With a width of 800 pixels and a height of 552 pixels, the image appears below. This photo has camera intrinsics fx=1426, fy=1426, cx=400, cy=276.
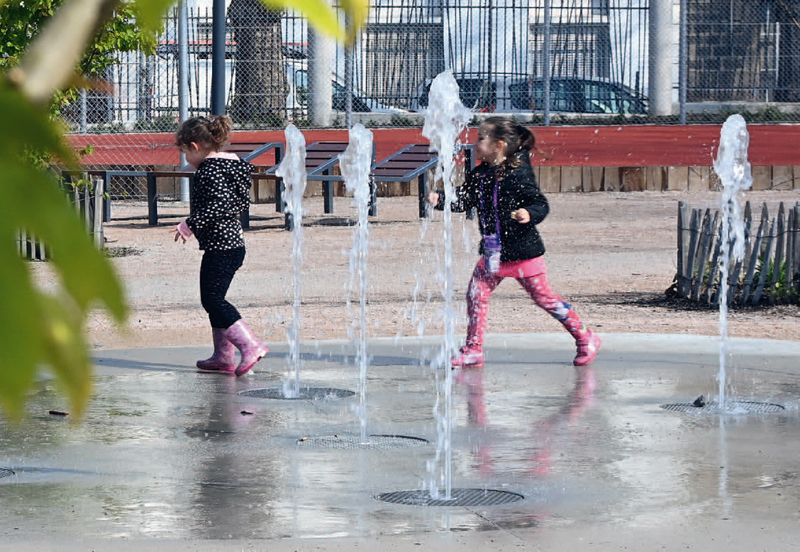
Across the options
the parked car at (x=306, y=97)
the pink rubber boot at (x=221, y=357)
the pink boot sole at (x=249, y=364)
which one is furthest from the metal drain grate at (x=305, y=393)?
the parked car at (x=306, y=97)

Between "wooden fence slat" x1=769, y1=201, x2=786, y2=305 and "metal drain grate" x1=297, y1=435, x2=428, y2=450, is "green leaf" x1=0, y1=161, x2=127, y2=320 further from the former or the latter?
"wooden fence slat" x1=769, y1=201, x2=786, y2=305

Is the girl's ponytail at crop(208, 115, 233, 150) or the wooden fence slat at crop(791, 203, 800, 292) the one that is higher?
the girl's ponytail at crop(208, 115, 233, 150)

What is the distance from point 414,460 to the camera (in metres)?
5.47

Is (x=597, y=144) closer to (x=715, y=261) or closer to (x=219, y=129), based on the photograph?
(x=715, y=261)

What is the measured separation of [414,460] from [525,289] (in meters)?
2.76

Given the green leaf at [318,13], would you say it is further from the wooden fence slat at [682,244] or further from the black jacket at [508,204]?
the wooden fence slat at [682,244]

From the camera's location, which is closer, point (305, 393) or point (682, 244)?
point (305, 393)

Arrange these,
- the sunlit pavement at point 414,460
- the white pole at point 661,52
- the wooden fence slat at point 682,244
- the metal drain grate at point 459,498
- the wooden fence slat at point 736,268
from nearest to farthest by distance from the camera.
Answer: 1. the sunlit pavement at point 414,460
2. the metal drain grate at point 459,498
3. the wooden fence slat at point 736,268
4. the wooden fence slat at point 682,244
5. the white pole at point 661,52

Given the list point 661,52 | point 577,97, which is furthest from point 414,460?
point 577,97

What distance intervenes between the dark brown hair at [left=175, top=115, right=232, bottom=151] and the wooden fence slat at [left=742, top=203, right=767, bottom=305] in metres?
4.79

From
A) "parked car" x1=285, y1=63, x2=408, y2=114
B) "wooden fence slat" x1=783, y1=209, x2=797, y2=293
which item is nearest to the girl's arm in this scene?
"wooden fence slat" x1=783, y1=209, x2=797, y2=293

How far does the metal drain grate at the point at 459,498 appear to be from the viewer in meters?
4.73

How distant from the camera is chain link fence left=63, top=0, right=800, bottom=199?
2527 cm

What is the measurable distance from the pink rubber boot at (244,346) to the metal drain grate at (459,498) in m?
3.03
